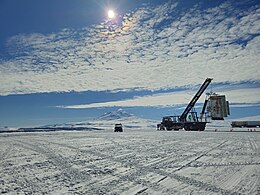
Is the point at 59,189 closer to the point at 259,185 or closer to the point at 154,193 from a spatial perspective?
the point at 154,193

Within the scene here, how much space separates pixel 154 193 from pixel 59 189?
7.79 ft

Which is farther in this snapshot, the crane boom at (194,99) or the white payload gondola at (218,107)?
the crane boom at (194,99)

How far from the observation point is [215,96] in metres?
45.8

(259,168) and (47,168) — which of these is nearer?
(259,168)

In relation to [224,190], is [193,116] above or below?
above

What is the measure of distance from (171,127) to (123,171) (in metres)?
48.5

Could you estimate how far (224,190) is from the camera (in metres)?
6.44

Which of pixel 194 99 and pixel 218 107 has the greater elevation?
pixel 194 99

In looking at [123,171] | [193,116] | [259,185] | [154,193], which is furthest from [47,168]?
[193,116]

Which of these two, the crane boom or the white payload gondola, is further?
the crane boom

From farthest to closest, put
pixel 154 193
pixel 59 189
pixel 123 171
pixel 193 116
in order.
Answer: pixel 193 116 < pixel 123 171 < pixel 59 189 < pixel 154 193

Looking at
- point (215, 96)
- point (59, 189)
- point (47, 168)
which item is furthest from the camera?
point (215, 96)

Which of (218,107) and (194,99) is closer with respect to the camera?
(218,107)

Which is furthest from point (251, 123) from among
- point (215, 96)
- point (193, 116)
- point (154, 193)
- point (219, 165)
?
point (154, 193)
